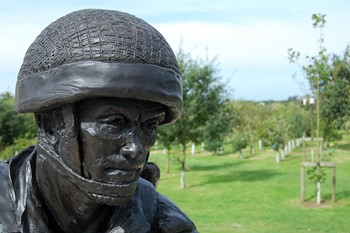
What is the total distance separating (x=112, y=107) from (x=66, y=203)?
0.43 metres

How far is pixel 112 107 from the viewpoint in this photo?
157 cm

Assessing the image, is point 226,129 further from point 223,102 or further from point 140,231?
point 140,231

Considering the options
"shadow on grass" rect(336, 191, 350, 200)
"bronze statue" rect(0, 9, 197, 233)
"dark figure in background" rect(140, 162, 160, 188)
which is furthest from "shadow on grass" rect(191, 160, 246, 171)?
"bronze statue" rect(0, 9, 197, 233)

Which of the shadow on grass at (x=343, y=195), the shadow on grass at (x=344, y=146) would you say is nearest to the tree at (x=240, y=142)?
the shadow on grass at (x=344, y=146)

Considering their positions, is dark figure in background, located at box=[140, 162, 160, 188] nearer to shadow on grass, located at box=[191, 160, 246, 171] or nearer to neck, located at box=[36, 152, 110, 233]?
neck, located at box=[36, 152, 110, 233]

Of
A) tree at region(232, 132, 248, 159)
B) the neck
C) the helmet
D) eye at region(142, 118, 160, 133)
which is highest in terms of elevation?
the helmet

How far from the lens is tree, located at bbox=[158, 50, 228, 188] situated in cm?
1734

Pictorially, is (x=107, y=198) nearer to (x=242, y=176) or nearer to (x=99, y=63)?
(x=99, y=63)

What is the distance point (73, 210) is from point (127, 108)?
0.46m

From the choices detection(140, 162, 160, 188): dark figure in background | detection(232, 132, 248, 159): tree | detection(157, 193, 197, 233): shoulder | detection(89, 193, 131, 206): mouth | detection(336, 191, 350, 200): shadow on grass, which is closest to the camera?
detection(89, 193, 131, 206): mouth

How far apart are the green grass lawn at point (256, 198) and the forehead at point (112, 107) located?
949 centimetres

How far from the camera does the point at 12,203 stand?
177 centimetres

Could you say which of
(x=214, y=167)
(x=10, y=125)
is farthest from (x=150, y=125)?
(x=10, y=125)

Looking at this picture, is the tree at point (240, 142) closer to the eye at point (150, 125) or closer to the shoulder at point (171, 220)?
the shoulder at point (171, 220)
